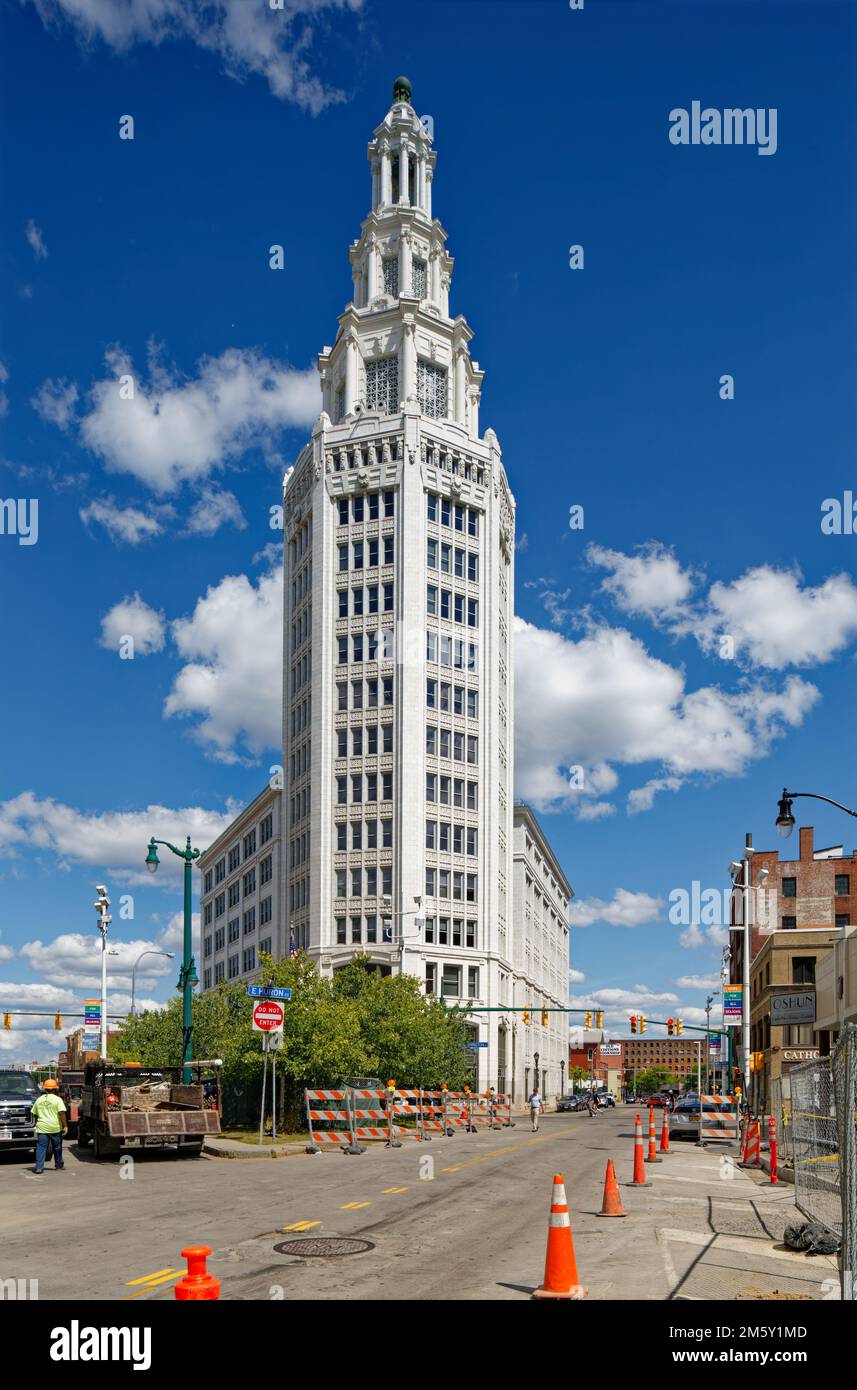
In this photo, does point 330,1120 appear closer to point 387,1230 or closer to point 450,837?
point 387,1230

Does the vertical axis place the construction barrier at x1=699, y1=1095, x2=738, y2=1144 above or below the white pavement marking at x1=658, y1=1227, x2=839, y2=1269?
below

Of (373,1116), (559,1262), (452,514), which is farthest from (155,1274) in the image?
(452,514)

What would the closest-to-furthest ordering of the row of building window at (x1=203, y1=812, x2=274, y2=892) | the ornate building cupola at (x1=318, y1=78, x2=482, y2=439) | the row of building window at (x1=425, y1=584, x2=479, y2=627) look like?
the row of building window at (x1=425, y1=584, x2=479, y2=627) < the ornate building cupola at (x1=318, y1=78, x2=482, y2=439) < the row of building window at (x1=203, y1=812, x2=274, y2=892)

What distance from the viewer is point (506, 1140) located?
38062 millimetres

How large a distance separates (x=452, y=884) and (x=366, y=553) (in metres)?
21.8

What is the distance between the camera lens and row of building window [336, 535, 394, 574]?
79.5 m

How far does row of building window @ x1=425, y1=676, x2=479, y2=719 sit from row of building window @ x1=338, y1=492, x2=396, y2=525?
11258 millimetres

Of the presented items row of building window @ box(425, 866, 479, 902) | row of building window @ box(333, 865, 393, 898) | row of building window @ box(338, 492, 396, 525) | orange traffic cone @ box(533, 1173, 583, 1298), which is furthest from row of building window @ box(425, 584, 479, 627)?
orange traffic cone @ box(533, 1173, 583, 1298)

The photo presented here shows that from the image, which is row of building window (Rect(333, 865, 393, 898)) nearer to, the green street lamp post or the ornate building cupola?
the ornate building cupola

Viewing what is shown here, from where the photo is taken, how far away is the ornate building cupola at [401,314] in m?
84.6

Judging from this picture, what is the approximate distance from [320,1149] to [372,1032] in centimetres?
1647

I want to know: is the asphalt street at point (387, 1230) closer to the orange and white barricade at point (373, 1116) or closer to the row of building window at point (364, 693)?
the orange and white barricade at point (373, 1116)

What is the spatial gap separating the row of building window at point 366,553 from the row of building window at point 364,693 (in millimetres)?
7397

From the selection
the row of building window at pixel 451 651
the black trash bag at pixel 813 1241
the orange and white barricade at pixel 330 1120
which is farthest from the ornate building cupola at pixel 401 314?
the black trash bag at pixel 813 1241
